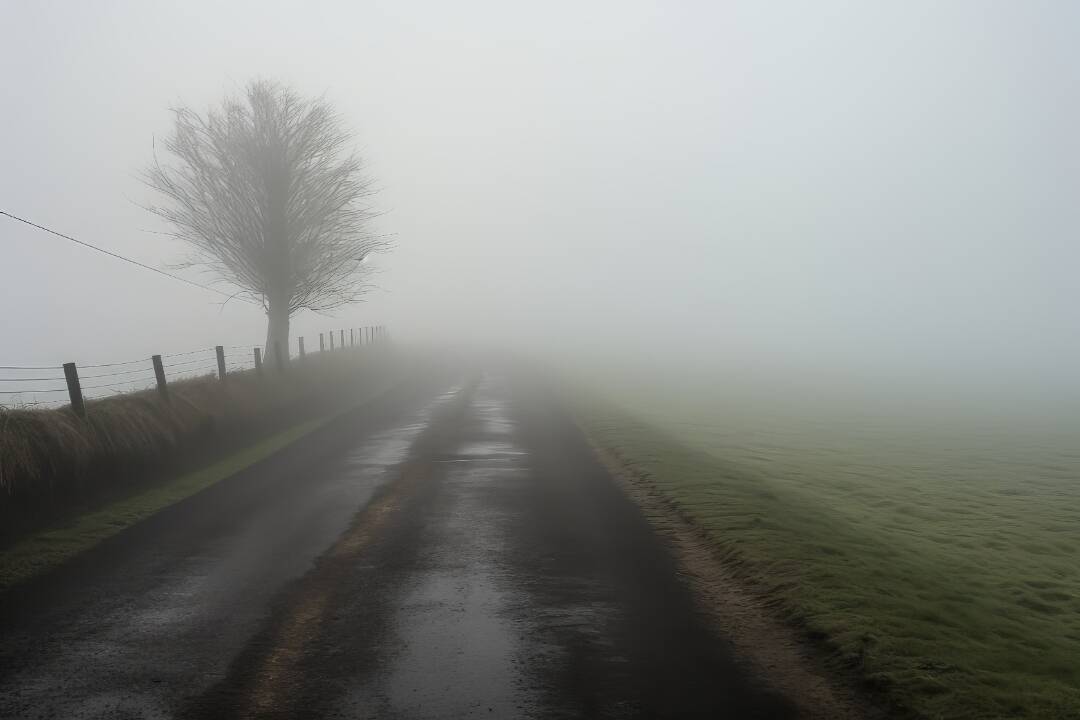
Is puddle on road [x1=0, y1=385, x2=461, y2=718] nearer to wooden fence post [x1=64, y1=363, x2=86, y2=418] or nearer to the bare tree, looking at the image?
wooden fence post [x1=64, y1=363, x2=86, y2=418]

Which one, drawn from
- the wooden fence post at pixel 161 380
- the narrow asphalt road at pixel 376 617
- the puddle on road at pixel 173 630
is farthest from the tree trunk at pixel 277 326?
the puddle on road at pixel 173 630

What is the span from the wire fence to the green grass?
7.37ft

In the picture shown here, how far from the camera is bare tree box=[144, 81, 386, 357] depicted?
31234 millimetres

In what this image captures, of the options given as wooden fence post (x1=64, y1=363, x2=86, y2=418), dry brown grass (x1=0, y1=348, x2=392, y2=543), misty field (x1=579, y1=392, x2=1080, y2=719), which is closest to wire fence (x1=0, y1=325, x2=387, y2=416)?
wooden fence post (x1=64, y1=363, x2=86, y2=418)

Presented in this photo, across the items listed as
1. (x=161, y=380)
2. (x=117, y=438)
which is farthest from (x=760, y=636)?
(x=161, y=380)

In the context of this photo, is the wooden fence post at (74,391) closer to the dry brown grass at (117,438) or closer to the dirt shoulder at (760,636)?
the dry brown grass at (117,438)

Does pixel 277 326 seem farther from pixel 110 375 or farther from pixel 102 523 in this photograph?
pixel 102 523

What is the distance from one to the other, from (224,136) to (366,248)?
709 cm

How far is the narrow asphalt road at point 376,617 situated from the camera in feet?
18.4

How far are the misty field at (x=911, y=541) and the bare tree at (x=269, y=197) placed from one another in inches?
560

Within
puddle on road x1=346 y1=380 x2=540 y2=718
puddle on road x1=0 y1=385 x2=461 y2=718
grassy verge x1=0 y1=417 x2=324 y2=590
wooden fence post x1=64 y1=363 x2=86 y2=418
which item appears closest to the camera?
puddle on road x1=346 y1=380 x2=540 y2=718

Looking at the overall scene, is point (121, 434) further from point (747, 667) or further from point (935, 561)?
point (935, 561)

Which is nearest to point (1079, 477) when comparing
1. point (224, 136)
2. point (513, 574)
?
point (513, 574)

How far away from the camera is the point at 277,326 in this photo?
107 ft
